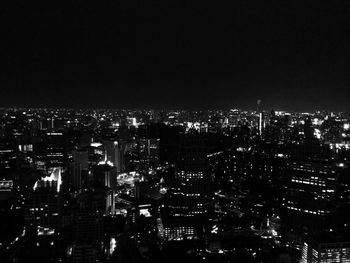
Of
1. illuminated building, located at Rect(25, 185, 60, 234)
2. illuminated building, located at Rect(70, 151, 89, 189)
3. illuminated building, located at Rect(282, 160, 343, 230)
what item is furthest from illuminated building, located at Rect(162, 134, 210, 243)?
illuminated building, located at Rect(70, 151, 89, 189)

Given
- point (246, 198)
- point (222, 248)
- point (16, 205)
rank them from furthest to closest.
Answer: point (246, 198) < point (16, 205) < point (222, 248)

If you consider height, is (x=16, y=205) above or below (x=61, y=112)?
below

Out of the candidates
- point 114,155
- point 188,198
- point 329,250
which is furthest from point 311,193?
point 114,155

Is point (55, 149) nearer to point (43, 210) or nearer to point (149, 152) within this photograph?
point (149, 152)

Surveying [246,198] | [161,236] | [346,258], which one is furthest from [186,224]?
Result: [346,258]

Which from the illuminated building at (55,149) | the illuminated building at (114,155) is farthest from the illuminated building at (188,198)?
the illuminated building at (55,149)

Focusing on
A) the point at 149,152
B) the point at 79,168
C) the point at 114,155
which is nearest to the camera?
the point at 79,168

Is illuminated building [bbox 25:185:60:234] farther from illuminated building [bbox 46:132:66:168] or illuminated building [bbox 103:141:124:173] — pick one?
illuminated building [bbox 103:141:124:173]

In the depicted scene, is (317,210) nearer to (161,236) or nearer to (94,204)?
(161,236)

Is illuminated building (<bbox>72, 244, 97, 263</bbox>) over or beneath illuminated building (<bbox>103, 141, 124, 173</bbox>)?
beneath
